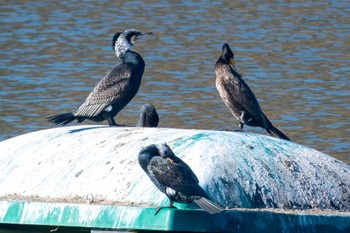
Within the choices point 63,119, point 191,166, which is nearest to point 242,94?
point 63,119

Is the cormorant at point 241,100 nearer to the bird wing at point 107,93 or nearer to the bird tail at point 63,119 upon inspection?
the bird wing at point 107,93

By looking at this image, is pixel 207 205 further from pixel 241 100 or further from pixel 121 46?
pixel 121 46

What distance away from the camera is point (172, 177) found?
271 inches

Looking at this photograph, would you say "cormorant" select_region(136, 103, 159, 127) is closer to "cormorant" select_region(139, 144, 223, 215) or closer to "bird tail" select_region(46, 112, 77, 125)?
"bird tail" select_region(46, 112, 77, 125)

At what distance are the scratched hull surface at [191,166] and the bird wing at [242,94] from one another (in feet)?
4.98

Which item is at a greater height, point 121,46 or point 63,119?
point 121,46

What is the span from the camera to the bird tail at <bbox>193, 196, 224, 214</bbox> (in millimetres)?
6707

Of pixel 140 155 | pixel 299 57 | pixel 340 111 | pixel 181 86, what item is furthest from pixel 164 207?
pixel 299 57

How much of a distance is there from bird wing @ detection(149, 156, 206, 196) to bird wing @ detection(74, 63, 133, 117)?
2.44m

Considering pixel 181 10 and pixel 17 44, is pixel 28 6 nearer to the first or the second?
pixel 181 10

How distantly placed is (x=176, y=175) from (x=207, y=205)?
10.7 inches

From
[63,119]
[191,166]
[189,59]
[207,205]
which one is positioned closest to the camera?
[207,205]

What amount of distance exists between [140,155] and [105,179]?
54 cm

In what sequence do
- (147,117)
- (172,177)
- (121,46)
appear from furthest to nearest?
1. (121,46)
2. (147,117)
3. (172,177)
